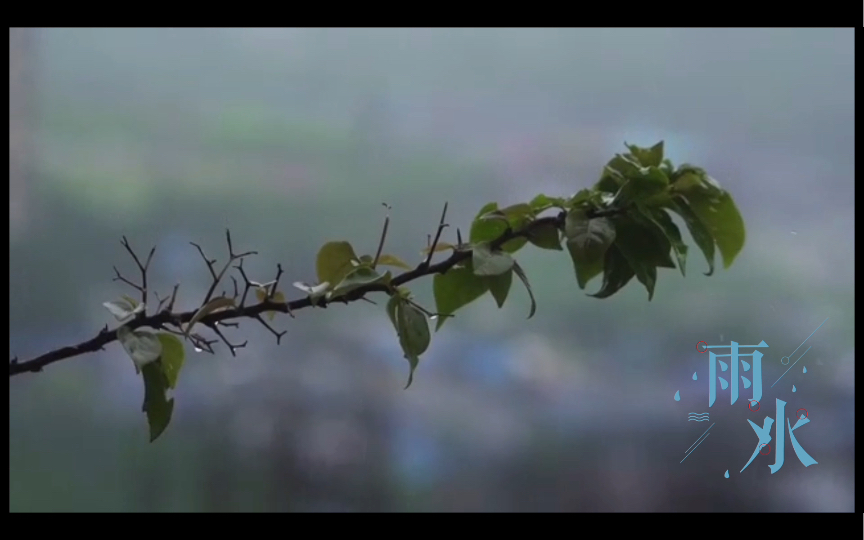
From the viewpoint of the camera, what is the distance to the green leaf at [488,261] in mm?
486

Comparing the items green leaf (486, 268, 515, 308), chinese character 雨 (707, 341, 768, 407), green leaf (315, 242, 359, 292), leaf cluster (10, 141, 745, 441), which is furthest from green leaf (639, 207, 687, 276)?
chinese character 雨 (707, 341, 768, 407)

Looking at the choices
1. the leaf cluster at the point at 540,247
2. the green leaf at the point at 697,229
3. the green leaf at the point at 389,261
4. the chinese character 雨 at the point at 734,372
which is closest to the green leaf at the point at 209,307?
the leaf cluster at the point at 540,247

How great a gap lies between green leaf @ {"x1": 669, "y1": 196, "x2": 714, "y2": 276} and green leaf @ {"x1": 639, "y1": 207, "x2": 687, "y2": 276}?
0.01 m

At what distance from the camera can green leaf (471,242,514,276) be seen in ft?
1.59

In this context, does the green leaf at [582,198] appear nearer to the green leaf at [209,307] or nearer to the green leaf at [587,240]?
the green leaf at [587,240]

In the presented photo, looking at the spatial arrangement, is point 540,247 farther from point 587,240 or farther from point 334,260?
point 334,260

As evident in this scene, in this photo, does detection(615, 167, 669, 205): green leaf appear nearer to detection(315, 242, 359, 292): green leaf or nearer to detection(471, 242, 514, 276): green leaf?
detection(471, 242, 514, 276): green leaf
